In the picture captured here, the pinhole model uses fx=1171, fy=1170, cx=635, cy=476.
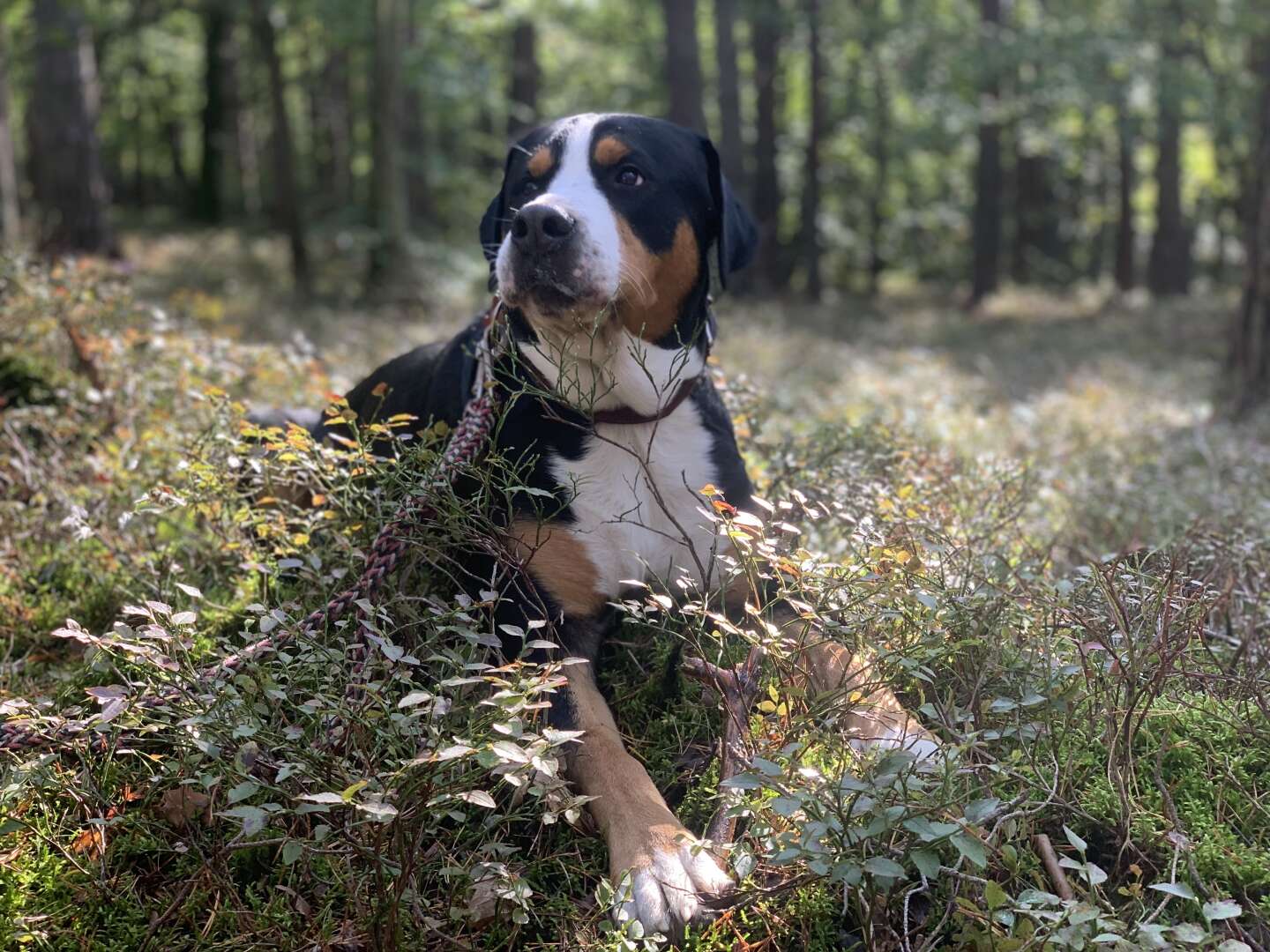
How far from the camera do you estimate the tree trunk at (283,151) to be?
14.0m

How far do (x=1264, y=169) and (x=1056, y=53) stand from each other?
364 inches

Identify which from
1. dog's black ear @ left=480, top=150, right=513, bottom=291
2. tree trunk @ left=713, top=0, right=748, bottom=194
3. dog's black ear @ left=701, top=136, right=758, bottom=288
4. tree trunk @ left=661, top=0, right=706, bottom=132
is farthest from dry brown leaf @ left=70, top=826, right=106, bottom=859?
tree trunk @ left=713, top=0, right=748, bottom=194

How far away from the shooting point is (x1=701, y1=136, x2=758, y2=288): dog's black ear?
3.83m

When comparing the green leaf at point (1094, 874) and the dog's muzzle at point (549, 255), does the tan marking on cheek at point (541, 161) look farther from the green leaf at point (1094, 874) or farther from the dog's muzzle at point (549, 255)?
the green leaf at point (1094, 874)

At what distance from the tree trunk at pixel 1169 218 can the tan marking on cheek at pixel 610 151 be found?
18096 millimetres

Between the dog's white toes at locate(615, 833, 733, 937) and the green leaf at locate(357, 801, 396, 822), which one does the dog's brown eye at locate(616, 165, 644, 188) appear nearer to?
the dog's white toes at locate(615, 833, 733, 937)

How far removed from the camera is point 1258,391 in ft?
27.1

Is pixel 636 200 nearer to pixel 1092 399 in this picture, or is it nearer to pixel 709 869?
pixel 709 869

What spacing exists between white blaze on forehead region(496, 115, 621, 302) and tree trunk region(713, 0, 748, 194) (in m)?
12.8

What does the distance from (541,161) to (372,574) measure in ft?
4.61

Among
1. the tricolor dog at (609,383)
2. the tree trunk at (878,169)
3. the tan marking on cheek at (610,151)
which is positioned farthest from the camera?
the tree trunk at (878,169)

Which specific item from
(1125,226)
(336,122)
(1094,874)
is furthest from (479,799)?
(336,122)

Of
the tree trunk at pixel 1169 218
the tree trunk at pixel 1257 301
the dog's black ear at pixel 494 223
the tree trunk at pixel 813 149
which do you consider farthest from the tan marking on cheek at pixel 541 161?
the tree trunk at pixel 1169 218

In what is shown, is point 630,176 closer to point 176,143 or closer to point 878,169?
point 878,169
